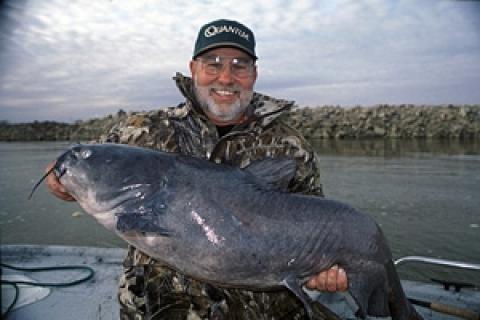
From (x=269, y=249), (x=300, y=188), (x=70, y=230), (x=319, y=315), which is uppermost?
(x=300, y=188)

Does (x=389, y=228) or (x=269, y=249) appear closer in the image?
(x=269, y=249)

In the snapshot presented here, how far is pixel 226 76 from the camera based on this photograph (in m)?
3.67

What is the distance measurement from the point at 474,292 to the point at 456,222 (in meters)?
4.42

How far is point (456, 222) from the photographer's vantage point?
855cm

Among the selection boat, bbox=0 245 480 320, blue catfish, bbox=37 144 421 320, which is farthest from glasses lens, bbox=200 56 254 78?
boat, bbox=0 245 480 320

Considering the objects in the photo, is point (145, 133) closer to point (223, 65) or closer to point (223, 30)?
point (223, 65)

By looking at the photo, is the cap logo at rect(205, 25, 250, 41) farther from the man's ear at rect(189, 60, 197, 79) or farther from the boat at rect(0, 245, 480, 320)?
the boat at rect(0, 245, 480, 320)

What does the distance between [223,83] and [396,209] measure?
7.41 m

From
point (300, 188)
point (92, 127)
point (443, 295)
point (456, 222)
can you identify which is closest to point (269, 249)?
point (300, 188)

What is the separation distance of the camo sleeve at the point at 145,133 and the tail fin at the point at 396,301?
6.47 ft

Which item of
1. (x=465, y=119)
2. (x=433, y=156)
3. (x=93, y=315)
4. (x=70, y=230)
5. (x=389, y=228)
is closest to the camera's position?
(x=93, y=315)

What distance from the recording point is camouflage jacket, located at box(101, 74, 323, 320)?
3.35 m

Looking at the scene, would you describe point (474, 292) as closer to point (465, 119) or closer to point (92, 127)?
point (465, 119)

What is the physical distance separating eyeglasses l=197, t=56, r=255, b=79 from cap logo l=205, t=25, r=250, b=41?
199 millimetres
